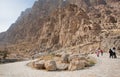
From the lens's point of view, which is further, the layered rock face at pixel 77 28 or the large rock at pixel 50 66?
the layered rock face at pixel 77 28

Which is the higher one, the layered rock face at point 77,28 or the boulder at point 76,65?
the layered rock face at point 77,28

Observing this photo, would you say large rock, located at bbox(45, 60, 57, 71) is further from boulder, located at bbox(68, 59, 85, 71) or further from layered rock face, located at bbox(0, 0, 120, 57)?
layered rock face, located at bbox(0, 0, 120, 57)

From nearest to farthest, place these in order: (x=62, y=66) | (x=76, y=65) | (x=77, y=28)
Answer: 1. (x=76, y=65)
2. (x=62, y=66)
3. (x=77, y=28)

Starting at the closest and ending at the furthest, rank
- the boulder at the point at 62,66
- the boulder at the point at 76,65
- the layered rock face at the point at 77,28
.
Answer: the boulder at the point at 76,65, the boulder at the point at 62,66, the layered rock face at the point at 77,28

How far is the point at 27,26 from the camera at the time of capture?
17088 cm

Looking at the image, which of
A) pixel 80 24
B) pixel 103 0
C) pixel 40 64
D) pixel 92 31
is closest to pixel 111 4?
pixel 103 0

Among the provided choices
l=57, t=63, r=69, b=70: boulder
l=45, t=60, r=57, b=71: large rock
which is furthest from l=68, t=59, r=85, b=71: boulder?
l=45, t=60, r=57, b=71: large rock

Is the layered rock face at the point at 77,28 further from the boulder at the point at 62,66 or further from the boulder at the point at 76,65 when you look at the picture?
the boulder at the point at 76,65

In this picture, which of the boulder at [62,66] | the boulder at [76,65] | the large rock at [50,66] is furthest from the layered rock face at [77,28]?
the large rock at [50,66]

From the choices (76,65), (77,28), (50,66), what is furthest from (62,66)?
(77,28)

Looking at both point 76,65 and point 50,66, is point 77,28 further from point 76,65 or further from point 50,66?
point 50,66

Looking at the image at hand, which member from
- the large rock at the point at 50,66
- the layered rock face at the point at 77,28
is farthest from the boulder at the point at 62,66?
the layered rock face at the point at 77,28

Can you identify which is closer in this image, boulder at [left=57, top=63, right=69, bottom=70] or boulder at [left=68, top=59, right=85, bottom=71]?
boulder at [left=68, top=59, right=85, bottom=71]

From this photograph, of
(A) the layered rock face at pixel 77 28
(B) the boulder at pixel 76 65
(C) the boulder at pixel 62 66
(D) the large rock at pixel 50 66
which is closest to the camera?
(B) the boulder at pixel 76 65
